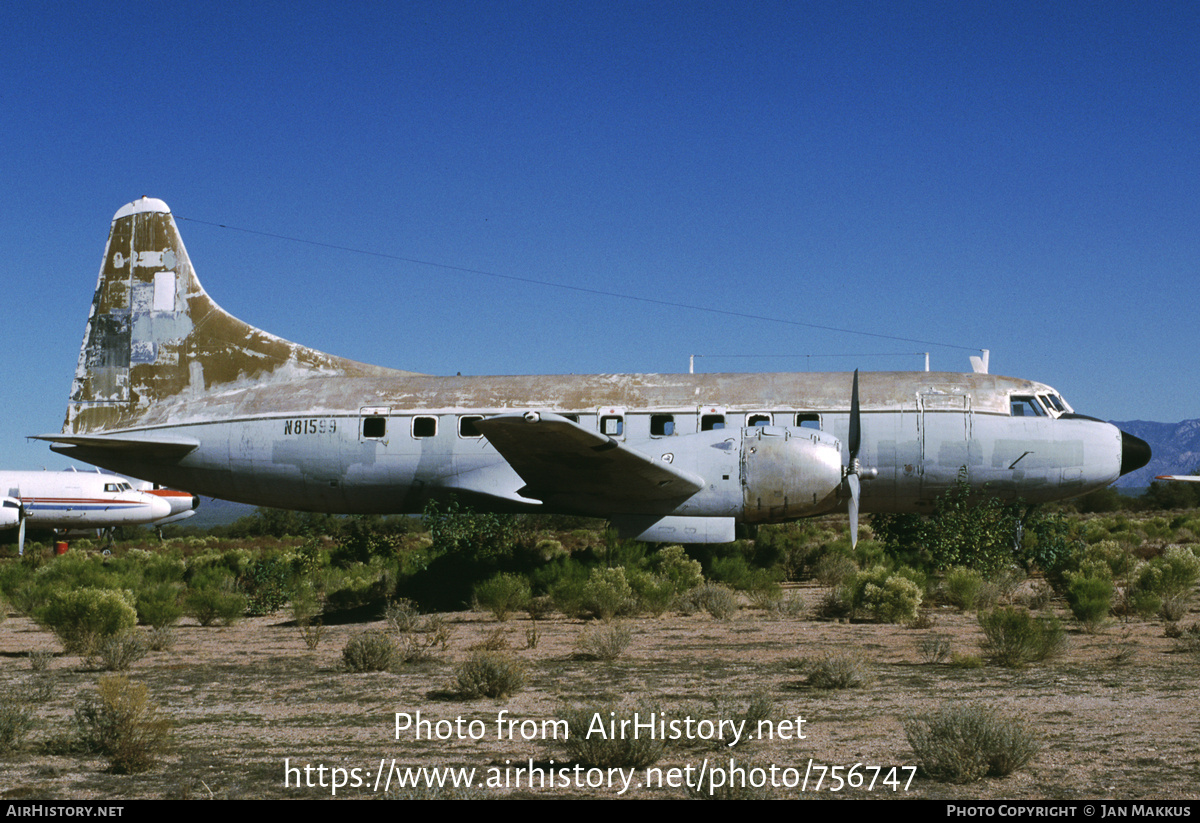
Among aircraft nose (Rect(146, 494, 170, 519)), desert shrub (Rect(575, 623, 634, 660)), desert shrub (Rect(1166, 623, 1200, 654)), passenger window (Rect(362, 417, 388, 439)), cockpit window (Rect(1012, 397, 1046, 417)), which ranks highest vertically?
cockpit window (Rect(1012, 397, 1046, 417))

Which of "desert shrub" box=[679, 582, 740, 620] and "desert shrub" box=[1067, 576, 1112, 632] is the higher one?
"desert shrub" box=[1067, 576, 1112, 632]

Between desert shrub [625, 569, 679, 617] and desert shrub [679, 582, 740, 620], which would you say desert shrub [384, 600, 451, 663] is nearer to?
desert shrub [625, 569, 679, 617]

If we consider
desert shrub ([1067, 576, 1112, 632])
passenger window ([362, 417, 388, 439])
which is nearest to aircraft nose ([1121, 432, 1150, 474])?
desert shrub ([1067, 576, 1112, 632])

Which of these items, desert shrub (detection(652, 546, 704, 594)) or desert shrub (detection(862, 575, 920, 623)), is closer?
desert shrub (detection(862, 575, 920, 623))

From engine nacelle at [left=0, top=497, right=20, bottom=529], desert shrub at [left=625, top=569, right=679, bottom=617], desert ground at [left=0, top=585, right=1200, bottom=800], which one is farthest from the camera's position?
engine nacelle at [left=0, top=497, right=20, bottom=529]

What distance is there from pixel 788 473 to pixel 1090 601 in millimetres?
5049

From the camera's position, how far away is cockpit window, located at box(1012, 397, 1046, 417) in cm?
1877

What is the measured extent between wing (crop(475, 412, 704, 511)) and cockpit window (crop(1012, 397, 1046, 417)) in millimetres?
7135

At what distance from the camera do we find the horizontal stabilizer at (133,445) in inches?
730

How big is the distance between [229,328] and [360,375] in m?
3.21

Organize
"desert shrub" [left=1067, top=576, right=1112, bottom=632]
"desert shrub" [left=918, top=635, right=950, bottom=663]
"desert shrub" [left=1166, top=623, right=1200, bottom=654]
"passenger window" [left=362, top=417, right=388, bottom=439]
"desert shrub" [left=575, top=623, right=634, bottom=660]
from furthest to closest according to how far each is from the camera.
Answer: "passenger window" [left=362, top=417, right=388, bottom=439], "desert shrub" [left=1067, top=576, right=1112, bottom=632], "desert shrub" [left=575, top=623, right=634, bottom=660], "desert shrub" [left=1166, top=623, right=1200, bottom=654], "desert shrub" [left=918, top=635, right=950, bottom=663]

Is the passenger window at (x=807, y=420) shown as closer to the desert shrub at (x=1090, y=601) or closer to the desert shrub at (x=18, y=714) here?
the desert shrub at (x=1090, y=601)

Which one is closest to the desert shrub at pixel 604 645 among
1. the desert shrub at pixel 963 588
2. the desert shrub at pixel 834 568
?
the desert shrub at pixel 963 588
